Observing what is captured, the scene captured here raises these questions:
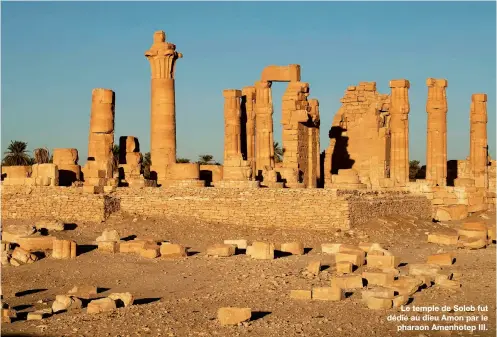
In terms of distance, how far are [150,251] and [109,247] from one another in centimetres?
130

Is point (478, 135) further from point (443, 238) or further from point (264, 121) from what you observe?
point (443, 238)

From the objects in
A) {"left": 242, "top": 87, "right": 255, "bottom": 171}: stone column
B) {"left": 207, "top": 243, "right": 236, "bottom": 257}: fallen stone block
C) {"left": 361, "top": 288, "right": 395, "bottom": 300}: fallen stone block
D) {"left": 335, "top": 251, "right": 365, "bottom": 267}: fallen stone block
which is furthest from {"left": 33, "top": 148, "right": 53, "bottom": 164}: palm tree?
{"left": 361, "top": 288, "right": 395, "bottom": 300}: fallen stone block

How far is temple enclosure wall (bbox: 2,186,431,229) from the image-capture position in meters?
24.0

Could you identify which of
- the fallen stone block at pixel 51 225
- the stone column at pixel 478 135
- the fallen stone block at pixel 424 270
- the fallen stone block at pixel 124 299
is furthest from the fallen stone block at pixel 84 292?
the stone column at pixel 478 135

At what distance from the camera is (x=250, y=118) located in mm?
37000

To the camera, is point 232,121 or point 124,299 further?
point 232,121

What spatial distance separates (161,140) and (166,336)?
1916 centimetres

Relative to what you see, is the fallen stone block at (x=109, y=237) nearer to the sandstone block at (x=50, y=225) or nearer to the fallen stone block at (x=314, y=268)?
the sandstone block at (x=50, y=225)

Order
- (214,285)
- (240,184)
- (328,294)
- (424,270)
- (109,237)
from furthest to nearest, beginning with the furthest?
1. (240,184)
2. (109,237)
3. (424,270)
4. (214,285)
5. (328,294)

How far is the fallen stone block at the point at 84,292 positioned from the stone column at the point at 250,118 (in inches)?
820

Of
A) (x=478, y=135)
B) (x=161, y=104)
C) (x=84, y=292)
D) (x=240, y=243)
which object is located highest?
(x=161, y=104)

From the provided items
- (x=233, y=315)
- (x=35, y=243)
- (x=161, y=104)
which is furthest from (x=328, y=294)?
(x=161, y=104)

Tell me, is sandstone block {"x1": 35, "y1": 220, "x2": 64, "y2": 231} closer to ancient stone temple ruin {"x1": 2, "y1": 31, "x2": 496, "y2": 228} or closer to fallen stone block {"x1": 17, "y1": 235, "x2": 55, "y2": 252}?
ancient stone temple ruin {"x1": 2, "y1": 31, "x2": 496, "y2": 228}

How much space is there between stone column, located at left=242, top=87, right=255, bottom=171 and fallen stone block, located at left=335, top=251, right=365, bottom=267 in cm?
1870
